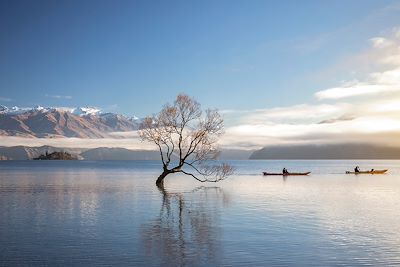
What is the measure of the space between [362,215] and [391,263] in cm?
1868

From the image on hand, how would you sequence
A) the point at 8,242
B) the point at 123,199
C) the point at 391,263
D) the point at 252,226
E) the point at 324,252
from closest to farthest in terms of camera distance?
the point at 391,263 < the point at 324,252 < the point at 8,242 < the point at 252,226 < the point at 123,199

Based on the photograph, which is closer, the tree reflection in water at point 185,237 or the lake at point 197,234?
the tree reflection in water at point 185,237

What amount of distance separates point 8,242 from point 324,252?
19.1 meters

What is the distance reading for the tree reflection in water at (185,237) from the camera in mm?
22344

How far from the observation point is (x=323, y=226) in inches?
1302

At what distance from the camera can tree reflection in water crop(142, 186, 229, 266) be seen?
880 inches

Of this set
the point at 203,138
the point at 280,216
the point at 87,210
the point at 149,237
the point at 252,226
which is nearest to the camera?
the point at 149,237

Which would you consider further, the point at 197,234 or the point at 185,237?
the point at 197,234

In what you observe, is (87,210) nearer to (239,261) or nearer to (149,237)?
(149,237)

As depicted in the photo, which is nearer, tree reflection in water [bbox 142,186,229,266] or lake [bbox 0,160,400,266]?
tree reflection in water [bbox 142,186,229,266]

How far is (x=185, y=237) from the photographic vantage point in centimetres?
2802

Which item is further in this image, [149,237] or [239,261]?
[149,237]

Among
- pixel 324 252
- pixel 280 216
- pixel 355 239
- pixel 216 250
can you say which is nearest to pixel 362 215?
pixel 280 216

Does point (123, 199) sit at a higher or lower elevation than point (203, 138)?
lower
